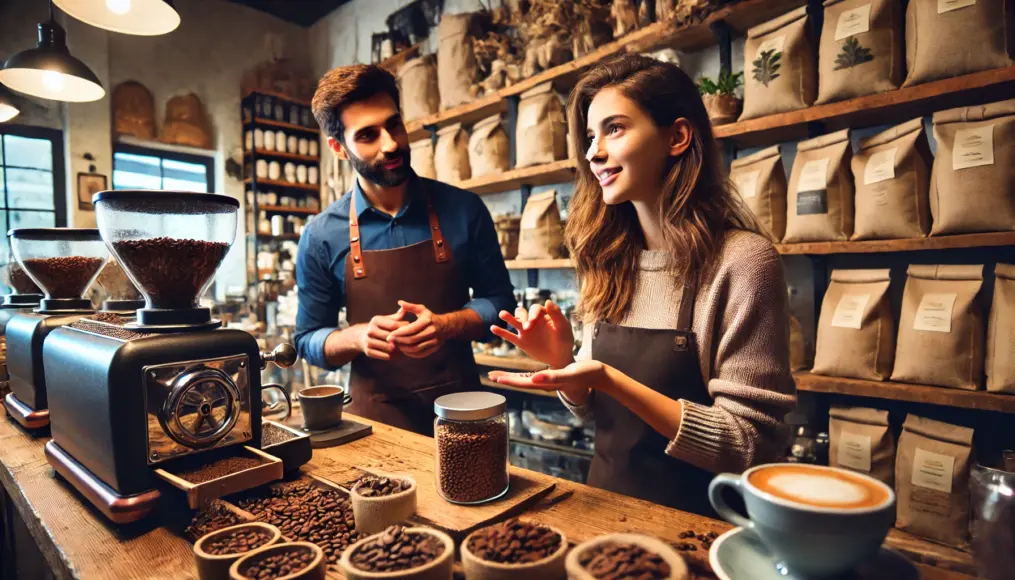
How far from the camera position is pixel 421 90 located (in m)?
3.86

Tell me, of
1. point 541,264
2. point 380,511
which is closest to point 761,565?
point 380,511

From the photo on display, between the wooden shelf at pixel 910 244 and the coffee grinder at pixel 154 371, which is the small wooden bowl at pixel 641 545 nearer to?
the coffee grinder at pixel 154 371

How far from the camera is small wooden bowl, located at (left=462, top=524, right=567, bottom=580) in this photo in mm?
653

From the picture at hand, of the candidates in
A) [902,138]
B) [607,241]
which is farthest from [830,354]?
[607,241]

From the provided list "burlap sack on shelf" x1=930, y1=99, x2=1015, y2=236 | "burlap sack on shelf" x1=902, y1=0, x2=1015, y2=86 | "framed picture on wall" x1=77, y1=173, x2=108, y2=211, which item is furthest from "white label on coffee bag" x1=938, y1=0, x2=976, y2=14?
"framed picture on wall" x1=77, y1=173, x2=108, y2=211

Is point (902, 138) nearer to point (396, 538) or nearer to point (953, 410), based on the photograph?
point (953, 410)

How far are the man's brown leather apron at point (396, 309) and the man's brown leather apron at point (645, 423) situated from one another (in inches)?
27.3

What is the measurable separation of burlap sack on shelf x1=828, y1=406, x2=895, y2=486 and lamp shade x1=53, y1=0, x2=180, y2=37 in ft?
8.95

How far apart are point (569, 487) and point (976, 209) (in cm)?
167

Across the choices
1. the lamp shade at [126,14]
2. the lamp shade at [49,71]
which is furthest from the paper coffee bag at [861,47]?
the lamp shade at [49,71]

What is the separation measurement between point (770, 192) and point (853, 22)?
0.64 meters

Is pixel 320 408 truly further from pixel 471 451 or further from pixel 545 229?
pixel 545 229

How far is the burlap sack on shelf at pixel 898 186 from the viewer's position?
195 cm

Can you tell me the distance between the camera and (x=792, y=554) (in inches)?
23.5
